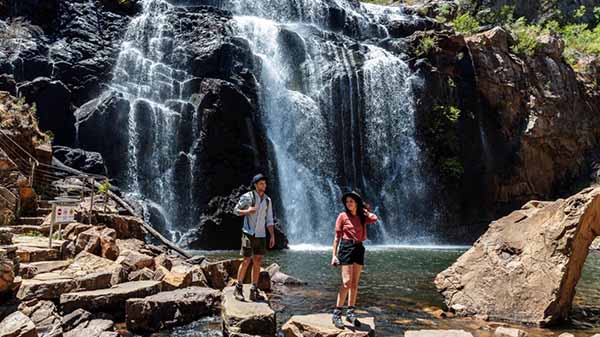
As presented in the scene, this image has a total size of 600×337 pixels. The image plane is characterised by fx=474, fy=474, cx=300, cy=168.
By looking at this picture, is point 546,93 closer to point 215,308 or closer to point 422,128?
point 422,128

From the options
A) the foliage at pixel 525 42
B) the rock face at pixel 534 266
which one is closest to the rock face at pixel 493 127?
the foliage at pixel 525 42

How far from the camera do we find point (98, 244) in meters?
9.52

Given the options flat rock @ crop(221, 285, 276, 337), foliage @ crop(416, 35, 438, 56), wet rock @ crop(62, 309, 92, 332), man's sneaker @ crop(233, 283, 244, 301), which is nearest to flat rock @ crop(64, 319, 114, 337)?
wet rock @ crop(62, 309, 92, 332)

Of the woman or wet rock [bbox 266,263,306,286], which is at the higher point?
the woman

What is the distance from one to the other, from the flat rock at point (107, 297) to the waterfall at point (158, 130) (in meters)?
12.8

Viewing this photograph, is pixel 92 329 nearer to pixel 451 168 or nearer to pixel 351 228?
pixel 351 228

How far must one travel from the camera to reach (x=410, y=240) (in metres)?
26.1

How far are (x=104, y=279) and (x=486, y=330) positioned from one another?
20.4ft

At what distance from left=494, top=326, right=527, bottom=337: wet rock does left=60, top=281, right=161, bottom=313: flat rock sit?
5466 millimetres

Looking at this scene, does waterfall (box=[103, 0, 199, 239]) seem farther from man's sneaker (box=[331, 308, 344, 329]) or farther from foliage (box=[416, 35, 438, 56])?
man's sneaker (box=[331, 308, 344, 329])

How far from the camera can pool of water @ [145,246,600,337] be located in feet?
25.4

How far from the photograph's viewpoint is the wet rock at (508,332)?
6.98m

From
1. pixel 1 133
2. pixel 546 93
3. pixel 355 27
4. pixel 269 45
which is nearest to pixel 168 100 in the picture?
pixel 269 45

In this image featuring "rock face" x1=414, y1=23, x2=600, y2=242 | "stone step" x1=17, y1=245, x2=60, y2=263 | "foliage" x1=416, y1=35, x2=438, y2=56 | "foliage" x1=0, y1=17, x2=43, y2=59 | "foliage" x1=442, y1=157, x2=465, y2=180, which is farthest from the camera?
"foliage" x1=416, y1=35, x2=438, y2=56
